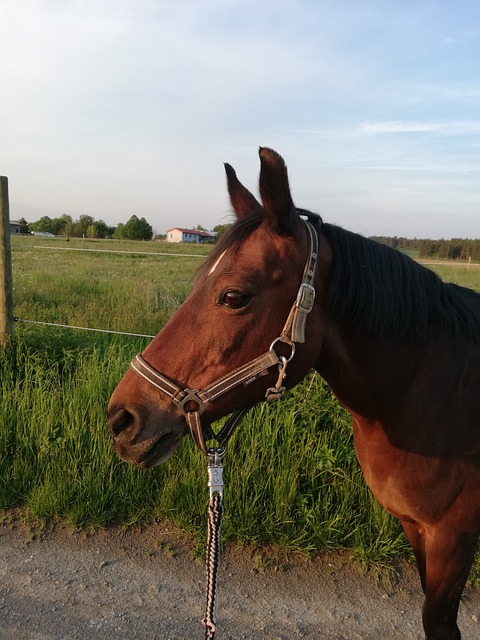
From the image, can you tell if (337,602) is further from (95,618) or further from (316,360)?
(316,360)

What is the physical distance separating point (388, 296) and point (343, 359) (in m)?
0.32

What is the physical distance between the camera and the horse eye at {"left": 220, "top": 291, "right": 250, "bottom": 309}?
167cm

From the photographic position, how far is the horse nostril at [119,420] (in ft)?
5.58

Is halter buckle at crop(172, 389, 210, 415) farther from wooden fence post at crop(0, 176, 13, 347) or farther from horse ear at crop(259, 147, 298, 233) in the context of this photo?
wooden fence post at crop(0, 176, 13, 347)

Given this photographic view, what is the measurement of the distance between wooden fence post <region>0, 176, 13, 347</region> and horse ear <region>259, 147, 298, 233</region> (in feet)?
12.2

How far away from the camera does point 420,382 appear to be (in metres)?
2.04

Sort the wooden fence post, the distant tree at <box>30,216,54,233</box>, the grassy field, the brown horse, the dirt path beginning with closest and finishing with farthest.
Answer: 1. the brown horse
2. the dirt path
3. the grassy field
4. the wooden fence post
5. the distant tree at <box>30,216,54,233</box>

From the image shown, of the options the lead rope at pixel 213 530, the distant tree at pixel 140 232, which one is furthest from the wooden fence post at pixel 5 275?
the distant tree at pixel 140 232

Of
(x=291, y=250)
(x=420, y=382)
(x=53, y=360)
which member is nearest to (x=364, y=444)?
(x=420, y=382)

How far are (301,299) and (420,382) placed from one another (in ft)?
2.49

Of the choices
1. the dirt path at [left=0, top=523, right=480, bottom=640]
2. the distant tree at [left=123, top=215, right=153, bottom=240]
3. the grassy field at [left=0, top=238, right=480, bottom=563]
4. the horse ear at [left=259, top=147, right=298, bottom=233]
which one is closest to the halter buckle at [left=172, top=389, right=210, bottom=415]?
the horse ear at [left=259, top=147, right=298, bottom=233]

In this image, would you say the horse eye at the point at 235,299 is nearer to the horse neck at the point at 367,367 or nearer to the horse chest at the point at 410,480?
the horse neck at the point at 367,367

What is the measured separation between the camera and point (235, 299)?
5.49 ft

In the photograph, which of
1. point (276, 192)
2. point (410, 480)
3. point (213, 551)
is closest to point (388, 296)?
point (276, 192)
